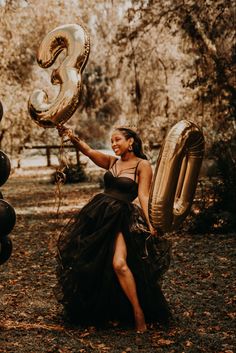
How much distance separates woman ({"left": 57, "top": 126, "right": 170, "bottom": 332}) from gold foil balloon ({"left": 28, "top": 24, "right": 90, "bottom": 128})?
1.28ft

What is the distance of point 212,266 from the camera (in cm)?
713

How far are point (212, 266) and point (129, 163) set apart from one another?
291 centimetres

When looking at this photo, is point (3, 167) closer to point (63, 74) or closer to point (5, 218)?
point (5, 218)

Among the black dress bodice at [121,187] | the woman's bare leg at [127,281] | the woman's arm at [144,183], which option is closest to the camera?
the woman's bare leg at [127,281]

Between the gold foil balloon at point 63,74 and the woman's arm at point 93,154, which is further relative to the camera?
the woman's arm at point 93,154

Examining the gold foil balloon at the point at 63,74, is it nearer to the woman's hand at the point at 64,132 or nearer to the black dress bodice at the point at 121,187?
the woman's hand at the point at 64,132

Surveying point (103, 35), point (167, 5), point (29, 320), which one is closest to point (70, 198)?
point (103, 35)

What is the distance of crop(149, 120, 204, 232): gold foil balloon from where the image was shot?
4043 mm

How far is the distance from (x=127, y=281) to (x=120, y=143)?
1083mm

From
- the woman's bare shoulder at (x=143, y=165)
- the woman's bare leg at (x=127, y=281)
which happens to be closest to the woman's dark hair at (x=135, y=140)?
the woman's bare shoulder at (x=143, y=165)

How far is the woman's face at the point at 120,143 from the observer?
15.4 feet

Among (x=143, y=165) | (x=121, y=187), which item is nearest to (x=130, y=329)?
(x=121, y=187)

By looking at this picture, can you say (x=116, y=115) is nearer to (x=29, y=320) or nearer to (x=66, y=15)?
(x=66, y=15)

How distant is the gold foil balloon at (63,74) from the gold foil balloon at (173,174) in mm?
735
